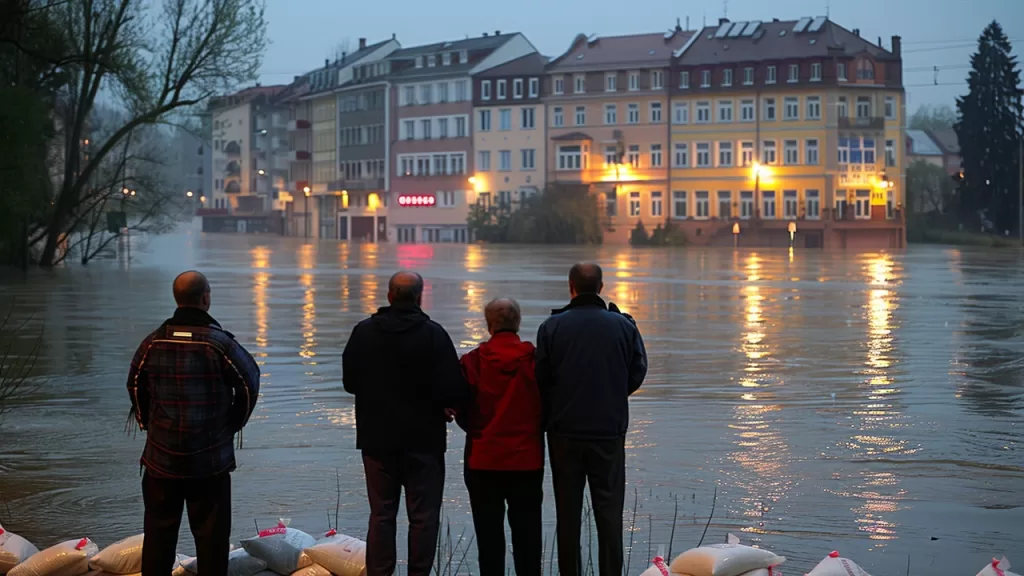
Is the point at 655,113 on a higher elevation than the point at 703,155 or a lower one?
higher

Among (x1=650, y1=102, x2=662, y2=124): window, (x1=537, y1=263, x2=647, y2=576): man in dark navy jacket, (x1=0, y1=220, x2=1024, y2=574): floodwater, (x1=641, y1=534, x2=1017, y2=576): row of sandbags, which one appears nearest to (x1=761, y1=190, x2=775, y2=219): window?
(x1=650, y1=102, x2=662, y2=124): window

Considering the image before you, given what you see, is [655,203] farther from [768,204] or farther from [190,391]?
[190,391]

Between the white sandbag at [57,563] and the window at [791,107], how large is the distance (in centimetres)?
9347

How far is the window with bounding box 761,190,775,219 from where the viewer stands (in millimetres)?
99000

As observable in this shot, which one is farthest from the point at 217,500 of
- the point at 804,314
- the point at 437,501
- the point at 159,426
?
the point at 804,314

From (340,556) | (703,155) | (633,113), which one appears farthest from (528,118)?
(340,556)

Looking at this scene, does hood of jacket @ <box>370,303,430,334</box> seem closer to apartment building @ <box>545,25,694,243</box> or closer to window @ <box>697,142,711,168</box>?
window @ <box>697,142,711,168</box>

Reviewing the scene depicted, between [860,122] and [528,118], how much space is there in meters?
23.3

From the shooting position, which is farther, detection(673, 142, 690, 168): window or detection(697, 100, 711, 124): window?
detection(673, 142, 690, 168): window

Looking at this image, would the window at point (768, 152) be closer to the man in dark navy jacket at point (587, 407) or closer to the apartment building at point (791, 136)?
the apartment building at point (791, 136)

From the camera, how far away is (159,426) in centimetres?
708

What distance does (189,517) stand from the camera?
23.6 ft

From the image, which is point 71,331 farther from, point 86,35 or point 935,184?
point 935,184

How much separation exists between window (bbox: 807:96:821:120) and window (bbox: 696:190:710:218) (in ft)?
28.3
